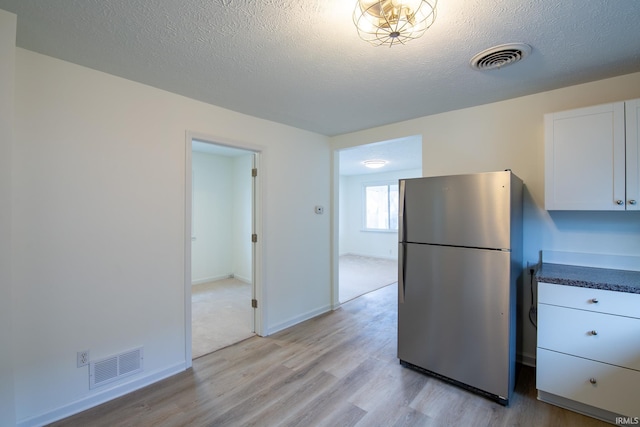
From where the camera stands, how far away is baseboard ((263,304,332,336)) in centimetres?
321

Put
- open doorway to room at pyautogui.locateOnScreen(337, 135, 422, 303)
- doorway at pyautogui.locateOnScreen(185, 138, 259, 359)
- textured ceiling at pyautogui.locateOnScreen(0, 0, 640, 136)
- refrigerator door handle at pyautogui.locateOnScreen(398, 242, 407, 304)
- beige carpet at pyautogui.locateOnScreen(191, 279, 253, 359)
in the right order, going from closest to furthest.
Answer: textured ceiling at pyautogui.locateOnScreen(0, 0, 640, 136) → refrigerator door handle at pyautogui.locateOnScreen(398, 242, 407, 304) → beige carpet at pyautogui.locateOnScreen(191, 279, 253, 359) → doorway at pyautogui.locateOnScreen(185, 138, 259, 359) → open doorway to room at pyautogui.locateOnScreen(337, 135, 422, 303)

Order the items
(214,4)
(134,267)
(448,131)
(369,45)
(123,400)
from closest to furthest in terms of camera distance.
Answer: (214,4) → (369,45) → (123,400) → (134,267) → (448,131)

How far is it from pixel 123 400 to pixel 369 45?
3008 millimetres

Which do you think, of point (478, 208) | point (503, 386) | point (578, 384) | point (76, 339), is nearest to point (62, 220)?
point (76, 339)

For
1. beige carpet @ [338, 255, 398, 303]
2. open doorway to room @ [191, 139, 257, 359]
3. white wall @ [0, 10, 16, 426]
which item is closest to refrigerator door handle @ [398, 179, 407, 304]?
beige carpet @ [338, 255, 398, 303]

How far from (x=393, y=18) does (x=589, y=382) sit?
256cm

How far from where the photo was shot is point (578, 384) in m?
1.88

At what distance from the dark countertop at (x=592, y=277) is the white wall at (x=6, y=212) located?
3315 millimetres

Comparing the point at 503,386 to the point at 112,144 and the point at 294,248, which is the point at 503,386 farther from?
the point at 112,144

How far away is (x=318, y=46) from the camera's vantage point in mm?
1709

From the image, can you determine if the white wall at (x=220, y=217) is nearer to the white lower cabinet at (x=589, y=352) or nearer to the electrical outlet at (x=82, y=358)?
the electrical outlet at (x=82, y=358)

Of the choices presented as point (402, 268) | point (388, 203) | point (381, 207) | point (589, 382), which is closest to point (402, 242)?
point (402, 268)

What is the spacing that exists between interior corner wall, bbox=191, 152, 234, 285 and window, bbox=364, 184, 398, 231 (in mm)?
4251

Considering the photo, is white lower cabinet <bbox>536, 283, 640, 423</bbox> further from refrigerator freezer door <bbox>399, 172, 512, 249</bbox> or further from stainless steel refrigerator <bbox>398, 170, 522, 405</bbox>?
refrigerator freezer door <bbox>399, 172, 512, 249</bbox>
